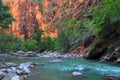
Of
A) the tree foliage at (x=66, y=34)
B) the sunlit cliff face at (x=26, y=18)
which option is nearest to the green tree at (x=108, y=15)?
the tree foliage at (x=66, y=34)

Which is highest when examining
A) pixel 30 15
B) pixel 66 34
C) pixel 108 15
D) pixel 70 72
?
pixel 30 15

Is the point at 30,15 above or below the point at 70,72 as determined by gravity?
above

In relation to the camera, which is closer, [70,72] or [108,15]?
[70,72]

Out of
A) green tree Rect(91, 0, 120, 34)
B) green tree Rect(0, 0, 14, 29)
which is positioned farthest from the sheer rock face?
green tree Rect(91, 0, 120, 34)

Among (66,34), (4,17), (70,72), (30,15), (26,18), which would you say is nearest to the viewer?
(70,72)

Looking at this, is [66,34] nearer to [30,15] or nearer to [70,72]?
[70,72]

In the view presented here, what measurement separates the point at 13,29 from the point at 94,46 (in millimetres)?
102405

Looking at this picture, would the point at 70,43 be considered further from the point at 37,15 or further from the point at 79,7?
the point at 37,15

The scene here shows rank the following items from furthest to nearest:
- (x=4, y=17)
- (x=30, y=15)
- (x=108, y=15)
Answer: (x=30, y=15)
(x=4, y=17)
(x=108, y=15)

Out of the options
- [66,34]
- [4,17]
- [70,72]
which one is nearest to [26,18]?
[66,34]

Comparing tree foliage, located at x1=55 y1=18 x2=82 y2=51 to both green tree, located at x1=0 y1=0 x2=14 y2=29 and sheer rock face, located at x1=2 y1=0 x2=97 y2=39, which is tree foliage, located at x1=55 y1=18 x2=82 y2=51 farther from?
sheer rock face, located at x1=2 y1=0 x2=97 y2=39

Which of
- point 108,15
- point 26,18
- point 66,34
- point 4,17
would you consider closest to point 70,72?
point 108,15

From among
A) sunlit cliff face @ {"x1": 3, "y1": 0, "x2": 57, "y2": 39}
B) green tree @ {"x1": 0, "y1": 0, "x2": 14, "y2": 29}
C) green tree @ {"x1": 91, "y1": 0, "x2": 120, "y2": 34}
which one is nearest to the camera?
green tree @ {"x1": 91, "y1": 0, "x2": 120, "y2": 34}

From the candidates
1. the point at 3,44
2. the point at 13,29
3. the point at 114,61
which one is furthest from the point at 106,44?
the point at 13,29
